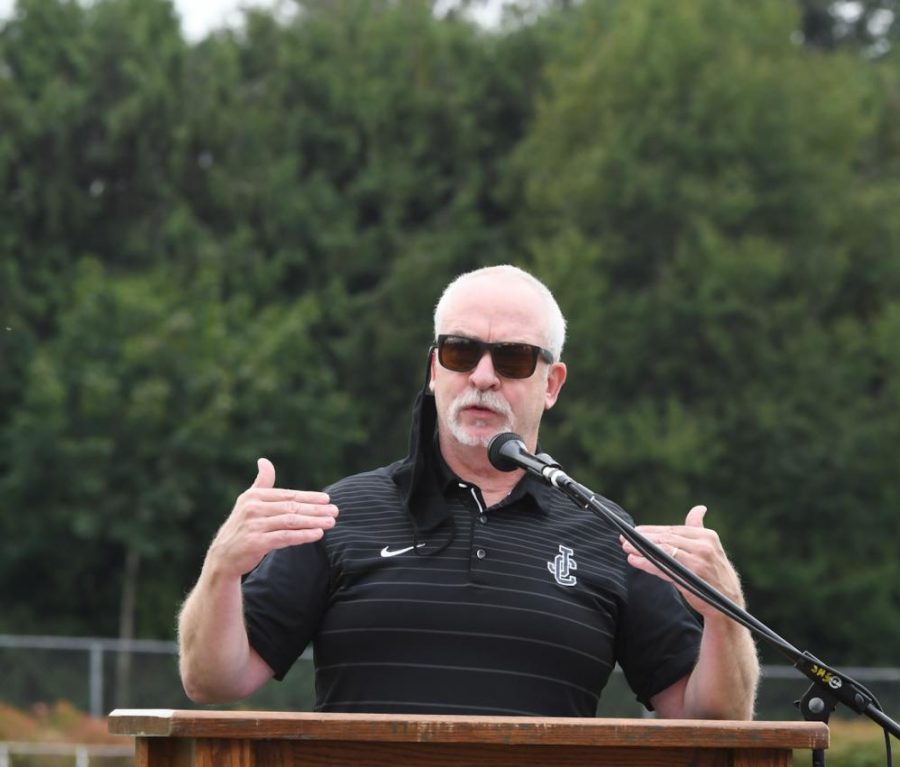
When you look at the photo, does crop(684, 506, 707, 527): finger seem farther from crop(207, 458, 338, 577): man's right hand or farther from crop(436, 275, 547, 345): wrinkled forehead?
crop(207, 458, 338, 577): man's right hand

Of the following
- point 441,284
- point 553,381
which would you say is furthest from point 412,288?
point 553,381

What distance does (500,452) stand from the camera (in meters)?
4.34

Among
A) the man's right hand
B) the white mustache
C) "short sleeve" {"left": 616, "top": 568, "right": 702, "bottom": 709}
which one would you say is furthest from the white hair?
the man's right hand

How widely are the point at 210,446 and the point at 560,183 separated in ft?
28.7

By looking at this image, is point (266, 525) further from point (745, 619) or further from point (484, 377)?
point (745, 619)

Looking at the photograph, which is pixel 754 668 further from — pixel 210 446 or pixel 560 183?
pixel 560 183

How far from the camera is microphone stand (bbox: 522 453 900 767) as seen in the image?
374 cm

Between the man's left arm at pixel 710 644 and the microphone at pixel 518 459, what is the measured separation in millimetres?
Answer: 238

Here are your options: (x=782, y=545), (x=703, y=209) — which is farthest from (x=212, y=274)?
(x=782, y=545)

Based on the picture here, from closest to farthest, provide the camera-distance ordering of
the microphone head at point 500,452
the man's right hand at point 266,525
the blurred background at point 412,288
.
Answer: the man's right hand at point 266,525
the microphone head at point 500,452
the blurred background at point 412,288

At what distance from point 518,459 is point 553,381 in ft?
3.10

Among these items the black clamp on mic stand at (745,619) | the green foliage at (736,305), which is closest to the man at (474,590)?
the black clamp on mic stand at (745,619)

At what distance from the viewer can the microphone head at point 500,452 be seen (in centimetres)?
434

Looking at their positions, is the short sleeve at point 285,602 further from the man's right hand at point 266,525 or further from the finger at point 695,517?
the finger at point 695,517
